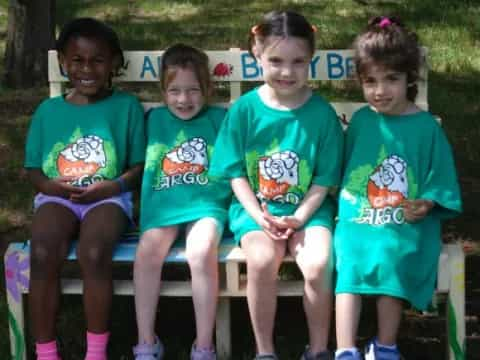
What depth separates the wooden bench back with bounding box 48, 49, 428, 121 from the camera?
160 inches

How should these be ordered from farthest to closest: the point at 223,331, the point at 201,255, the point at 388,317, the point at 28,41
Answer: the point at 28,41, the point at 223,331, the point at 201,255, the point at 388,317

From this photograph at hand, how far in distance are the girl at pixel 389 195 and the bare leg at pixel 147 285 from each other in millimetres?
724

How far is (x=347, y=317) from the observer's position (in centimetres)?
351

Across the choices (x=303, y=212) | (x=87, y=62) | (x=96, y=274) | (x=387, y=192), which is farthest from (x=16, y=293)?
(x=387, y=192)

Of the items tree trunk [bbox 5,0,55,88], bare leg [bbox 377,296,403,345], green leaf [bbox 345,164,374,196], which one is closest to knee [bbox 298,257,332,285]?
bare leg [bbox 377,296,403,345]

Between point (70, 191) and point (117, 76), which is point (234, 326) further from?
point (117, 76)

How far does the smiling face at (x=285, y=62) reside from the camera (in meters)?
→ 3.69

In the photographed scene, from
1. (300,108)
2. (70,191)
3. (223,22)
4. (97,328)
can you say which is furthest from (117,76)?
(223,22)

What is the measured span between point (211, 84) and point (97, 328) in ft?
3.82

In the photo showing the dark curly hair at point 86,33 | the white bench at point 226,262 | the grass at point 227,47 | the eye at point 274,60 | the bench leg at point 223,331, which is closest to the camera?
the white bench at point 226,262

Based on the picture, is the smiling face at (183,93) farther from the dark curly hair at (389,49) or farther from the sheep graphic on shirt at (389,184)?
the sheep graphic on shirt at (389,184)

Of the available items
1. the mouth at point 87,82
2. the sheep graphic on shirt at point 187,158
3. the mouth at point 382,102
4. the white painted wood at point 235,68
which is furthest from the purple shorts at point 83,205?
the mouth at point 382,102

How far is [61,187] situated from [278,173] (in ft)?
3.03

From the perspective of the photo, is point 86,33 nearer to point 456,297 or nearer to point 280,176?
point 280,176
